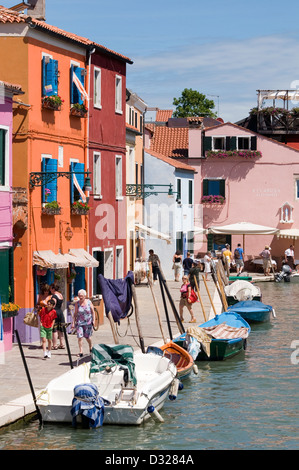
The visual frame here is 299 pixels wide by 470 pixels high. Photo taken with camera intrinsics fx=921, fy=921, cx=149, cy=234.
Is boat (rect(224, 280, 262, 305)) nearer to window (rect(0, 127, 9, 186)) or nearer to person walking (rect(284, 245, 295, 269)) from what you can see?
window (rect(0, 127, 9, 186))

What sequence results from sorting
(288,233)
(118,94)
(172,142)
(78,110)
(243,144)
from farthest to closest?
(172,142) → (243,144) → (288,233) → (118,94) → (78,110)

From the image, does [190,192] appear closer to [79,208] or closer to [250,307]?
[250,307]

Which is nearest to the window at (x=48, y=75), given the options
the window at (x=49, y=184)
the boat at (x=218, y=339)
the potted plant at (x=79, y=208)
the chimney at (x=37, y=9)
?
the window at (x=49, y=184)

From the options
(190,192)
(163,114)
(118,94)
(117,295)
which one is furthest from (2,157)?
(163,114)

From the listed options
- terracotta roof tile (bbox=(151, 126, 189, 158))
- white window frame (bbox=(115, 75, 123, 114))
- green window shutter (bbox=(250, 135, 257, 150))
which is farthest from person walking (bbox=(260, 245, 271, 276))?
white window frame (bbox=(115, 75, 123, 114))

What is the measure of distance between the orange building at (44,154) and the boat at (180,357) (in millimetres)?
4413

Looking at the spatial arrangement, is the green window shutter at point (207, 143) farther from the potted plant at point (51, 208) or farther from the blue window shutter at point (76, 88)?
the potted plant at point (51, 208)

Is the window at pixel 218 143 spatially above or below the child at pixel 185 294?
above

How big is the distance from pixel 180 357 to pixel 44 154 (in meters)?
7.54

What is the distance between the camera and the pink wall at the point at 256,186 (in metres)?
55.0

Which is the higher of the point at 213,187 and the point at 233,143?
the point at 233,143

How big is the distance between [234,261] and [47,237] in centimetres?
2615

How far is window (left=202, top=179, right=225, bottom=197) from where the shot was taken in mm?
55969

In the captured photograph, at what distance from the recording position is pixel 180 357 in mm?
21156
